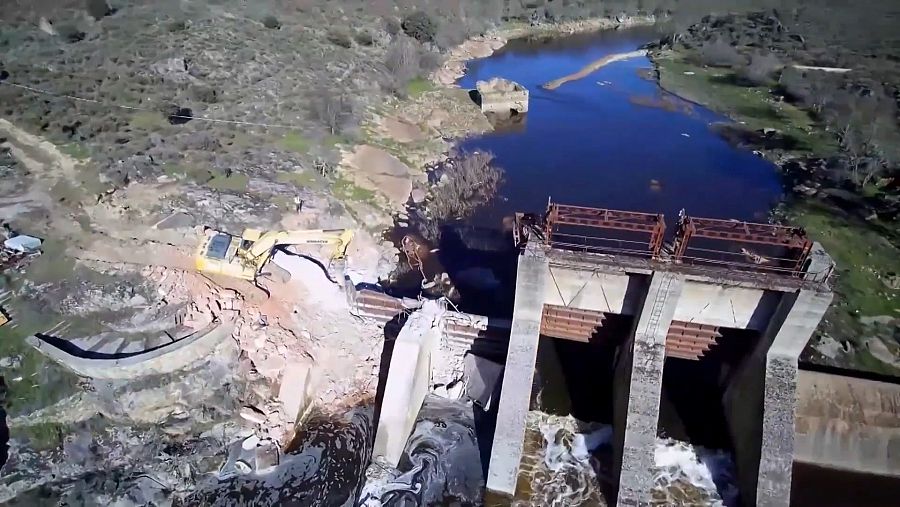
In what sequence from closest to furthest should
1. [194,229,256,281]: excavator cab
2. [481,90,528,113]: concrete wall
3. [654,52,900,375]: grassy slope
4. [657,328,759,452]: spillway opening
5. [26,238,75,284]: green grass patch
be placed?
[657,328,759,452]: spillway opening, [194,229,256,281]: excavator cab, [26,238,75,284]: green grass patch, [654,52,900,375]: grassy slope, [481,90,528,113]: concrete wall

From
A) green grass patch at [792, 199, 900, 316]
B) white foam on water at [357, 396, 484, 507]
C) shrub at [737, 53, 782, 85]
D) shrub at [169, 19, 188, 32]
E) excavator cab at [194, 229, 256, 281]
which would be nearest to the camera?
white foam on water at [357, 396, 484, 507]

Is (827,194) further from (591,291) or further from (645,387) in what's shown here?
(645,387)

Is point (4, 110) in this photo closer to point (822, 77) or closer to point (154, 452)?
point (154, 452)

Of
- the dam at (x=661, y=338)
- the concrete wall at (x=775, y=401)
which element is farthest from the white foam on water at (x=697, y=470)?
the dam at (x=661, y=338)

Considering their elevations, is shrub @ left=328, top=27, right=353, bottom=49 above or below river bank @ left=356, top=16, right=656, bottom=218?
above

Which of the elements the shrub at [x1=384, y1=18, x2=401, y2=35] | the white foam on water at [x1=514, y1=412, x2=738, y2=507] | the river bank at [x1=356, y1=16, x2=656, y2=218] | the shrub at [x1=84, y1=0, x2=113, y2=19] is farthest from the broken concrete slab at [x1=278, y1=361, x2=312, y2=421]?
the shrub at [x1=384, y1=18, x2=401, y2=35]

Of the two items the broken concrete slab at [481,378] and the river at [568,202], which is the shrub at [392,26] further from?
the broken concrete slab at [481,378]

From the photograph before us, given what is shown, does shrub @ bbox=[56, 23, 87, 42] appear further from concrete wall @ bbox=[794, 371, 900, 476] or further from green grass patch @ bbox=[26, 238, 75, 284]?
concrete wall @ bbox=[794, 371, 900, 476]
